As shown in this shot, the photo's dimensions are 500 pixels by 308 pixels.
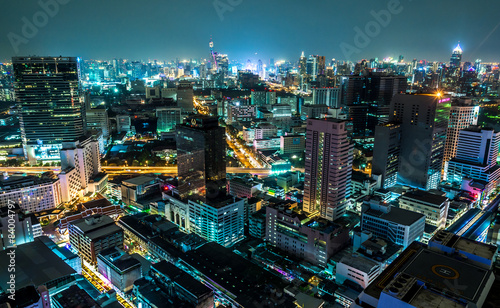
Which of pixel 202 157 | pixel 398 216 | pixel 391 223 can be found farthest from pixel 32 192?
pixel 398 216

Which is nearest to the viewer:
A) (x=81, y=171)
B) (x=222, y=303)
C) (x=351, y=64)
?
(x=222, y=303)

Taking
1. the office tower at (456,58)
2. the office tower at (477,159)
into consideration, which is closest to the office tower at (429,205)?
the office tower at (477,159)

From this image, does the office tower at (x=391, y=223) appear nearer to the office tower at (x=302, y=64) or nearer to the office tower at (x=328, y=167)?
the office tower at (x=328, y=167)

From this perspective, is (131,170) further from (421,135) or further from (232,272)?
(421,135)

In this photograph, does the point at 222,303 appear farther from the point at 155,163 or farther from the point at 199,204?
the point at 155,163

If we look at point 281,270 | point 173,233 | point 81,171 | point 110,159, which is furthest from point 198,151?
point 110,159

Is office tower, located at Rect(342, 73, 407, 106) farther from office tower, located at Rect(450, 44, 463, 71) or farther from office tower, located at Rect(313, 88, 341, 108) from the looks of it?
office tower, located at Rect(450, 44, 463, 71)

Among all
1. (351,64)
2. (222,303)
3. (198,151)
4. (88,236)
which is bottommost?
(222,303)
